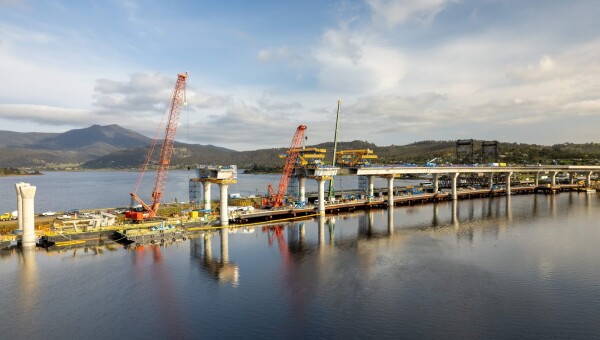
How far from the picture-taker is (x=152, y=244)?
218ft

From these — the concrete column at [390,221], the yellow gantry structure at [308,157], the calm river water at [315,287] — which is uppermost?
the yellow gantry structure at [308,157]

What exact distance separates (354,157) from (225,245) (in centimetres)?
6075

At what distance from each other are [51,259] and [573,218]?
107660 millimetres

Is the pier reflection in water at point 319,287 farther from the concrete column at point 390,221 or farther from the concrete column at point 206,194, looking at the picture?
the concrete column at point 206,194

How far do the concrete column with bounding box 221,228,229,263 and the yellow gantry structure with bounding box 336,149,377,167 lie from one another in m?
48.9

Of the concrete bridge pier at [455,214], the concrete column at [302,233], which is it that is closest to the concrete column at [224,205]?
the concrete column at [302,233]

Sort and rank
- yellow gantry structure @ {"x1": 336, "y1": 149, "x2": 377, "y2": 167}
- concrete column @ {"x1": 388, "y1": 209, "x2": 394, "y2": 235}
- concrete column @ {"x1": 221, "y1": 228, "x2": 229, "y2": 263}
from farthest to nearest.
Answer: yellow gantry structure @ {"x1": 336, "y1": 149, "x2": 377, "y2": 167} → concrete column @ {"x1": 388, "y1": 209, "x2": 394, "y2": 235} → concrete column @ {"x1": 221, "y1": 228, "x2": 229, "y2": 263}

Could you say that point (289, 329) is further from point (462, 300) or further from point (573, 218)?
point (573, 218)

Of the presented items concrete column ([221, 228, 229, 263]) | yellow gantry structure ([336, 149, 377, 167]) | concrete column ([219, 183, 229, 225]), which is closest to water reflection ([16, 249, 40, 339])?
concrete column ([221, 228, 229, 263])

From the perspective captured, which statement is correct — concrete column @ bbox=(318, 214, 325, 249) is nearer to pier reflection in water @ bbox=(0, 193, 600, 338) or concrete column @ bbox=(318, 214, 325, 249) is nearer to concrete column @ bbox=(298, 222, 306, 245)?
pier reflection in water @ bbox=(0, 193, 600, 338)

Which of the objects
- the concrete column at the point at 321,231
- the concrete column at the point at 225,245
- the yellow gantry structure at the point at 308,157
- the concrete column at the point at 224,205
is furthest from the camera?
the yellow gantry structure at the point at 308,157

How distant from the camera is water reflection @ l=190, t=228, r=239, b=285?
49741 mm

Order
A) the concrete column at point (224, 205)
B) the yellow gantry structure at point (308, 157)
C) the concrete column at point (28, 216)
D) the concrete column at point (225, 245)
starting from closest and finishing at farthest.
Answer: the concrete column at point (225, 245) → the concrete column at point (28, 216) → the concrete column at point (224, 205) → the yellow gantry structure at point (308, 157)

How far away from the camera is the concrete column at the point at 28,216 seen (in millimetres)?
60500
